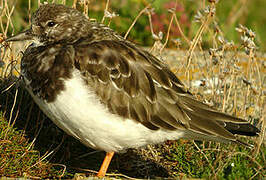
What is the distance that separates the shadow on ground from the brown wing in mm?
937

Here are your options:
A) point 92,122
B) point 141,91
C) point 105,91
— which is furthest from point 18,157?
point 141,91

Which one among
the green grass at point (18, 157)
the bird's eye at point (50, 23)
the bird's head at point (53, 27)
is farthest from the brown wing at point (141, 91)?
the green grass at point (18, 157)

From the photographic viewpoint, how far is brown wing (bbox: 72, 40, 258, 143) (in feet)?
14.4

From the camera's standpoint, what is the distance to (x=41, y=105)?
4.38 meters

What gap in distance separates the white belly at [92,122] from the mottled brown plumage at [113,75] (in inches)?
2.4

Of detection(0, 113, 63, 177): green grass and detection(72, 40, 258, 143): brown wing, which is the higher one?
detection(72, 40, 258, 143): brown wing

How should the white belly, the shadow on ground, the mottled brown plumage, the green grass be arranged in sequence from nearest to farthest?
the white belly → the mottled brown plumage → the green grass → the shadow on ground

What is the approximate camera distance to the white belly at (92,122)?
13.6 feet

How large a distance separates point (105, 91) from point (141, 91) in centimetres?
37

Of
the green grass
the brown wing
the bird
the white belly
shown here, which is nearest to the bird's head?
the bird

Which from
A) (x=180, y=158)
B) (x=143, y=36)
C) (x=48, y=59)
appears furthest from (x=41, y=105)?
(x=143, y=36)

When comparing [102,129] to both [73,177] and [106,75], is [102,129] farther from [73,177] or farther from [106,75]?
[73,177]

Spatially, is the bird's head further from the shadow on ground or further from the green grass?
the green grass

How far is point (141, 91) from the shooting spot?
4.52 meters
